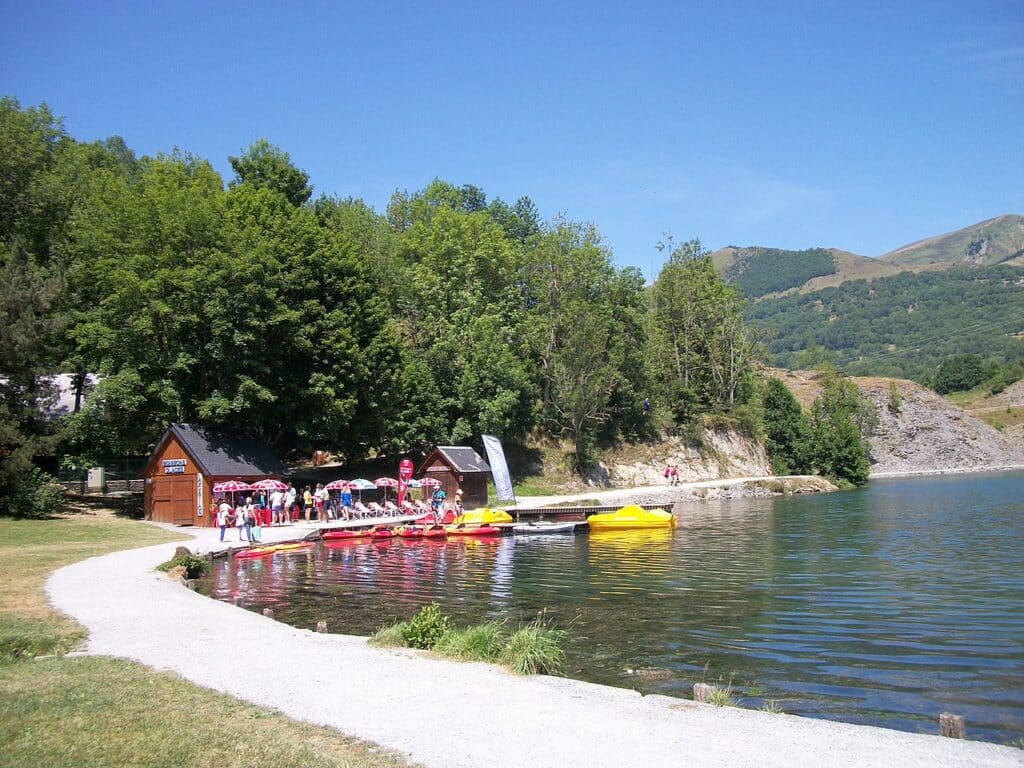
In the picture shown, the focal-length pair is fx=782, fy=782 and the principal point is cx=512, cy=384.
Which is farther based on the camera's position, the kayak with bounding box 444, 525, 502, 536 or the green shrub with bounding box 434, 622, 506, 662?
the kayak with bounding box 444, 525, 502, 536

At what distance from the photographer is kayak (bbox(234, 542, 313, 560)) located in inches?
1183

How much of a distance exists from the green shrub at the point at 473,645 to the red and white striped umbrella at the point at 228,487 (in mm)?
26889

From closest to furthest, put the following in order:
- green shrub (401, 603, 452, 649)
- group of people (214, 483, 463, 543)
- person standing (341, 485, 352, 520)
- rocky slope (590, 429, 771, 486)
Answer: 1. green shrub (401, 603, 452, 649)
2. group of people (214, 483, 463, 543)
3. person standing (341, 485, 352, 520)
4. rocky slope (590, 429, 771, 486)

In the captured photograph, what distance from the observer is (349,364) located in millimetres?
44656

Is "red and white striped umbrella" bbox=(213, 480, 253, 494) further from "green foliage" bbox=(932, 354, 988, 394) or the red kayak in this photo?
"green foliage" bbox=(932, 354, 988, 394)

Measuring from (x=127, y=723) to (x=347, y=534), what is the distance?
2799 cm

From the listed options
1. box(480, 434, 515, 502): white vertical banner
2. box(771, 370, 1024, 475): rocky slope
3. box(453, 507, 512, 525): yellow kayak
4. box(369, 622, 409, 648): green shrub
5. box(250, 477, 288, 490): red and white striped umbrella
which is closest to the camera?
box(369, 622, 409, 648): green shrub

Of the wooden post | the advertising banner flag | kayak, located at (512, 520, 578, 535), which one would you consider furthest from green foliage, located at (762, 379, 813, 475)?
the wooden post

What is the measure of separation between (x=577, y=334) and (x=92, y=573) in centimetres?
4695

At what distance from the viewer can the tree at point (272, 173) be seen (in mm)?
54969

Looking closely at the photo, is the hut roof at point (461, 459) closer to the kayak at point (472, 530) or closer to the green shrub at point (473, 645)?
the kayak at point (472, 530)

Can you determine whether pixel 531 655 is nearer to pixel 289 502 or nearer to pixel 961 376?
pixel 289 502

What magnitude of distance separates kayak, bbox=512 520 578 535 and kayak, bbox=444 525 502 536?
1.28 m

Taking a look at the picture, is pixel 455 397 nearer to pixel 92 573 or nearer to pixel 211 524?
pixel 211 524
